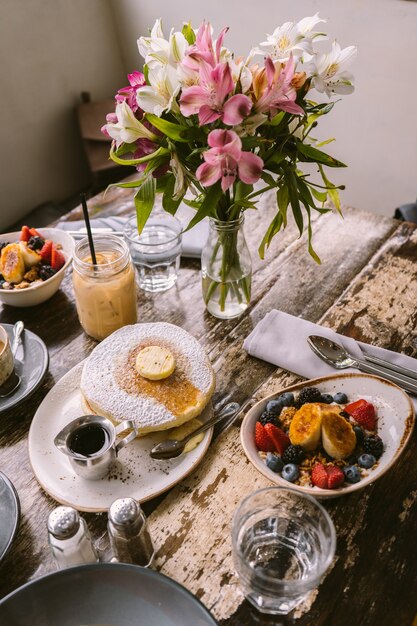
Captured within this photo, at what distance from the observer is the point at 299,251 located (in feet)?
5.11

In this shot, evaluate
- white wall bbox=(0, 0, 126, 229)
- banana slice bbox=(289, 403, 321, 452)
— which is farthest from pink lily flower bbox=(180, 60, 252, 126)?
white wall bbox=(0, 0, 126, 229)

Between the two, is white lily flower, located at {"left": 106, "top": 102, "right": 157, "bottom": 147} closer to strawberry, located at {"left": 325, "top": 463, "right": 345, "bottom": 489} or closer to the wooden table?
the wooden table

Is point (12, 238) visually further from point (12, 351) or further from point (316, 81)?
point (316, 81)

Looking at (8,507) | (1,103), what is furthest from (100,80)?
(8,507)

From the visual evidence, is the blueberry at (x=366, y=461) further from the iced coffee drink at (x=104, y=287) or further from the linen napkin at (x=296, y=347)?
the iced coffee drink at (x=104, y=287)

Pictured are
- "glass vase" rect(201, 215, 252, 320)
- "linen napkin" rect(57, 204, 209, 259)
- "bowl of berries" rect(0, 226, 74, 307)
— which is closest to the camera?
"glass vase" rect(201, 215, 252, 320)

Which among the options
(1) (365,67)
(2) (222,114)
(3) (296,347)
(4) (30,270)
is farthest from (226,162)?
(1) (365,67)

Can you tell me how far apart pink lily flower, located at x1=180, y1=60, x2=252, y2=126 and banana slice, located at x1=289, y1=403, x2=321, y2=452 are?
0.52 metres

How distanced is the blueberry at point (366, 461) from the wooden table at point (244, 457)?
0.21 feet

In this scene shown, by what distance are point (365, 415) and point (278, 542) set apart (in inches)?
10.9

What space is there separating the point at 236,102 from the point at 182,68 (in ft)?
0.38

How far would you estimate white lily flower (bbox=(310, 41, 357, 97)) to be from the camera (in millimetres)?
987

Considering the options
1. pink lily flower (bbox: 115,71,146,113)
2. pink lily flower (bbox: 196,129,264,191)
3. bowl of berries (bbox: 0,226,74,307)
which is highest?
pink lily flower (bbox: 115,71,146,113)

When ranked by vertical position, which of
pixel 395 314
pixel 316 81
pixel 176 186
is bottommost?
pixel 395 314
